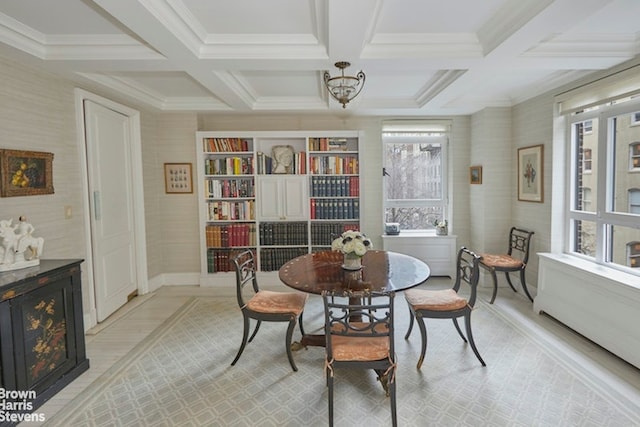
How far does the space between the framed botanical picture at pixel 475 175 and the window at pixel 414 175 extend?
0.40m

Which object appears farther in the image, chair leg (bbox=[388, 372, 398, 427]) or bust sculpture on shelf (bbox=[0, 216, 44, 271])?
bust sculpture on shelf (bbox=[0, 216, 44, 271])

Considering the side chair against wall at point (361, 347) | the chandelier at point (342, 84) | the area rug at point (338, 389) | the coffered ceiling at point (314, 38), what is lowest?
the area rug at point (338, 389)

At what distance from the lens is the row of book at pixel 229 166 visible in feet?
15.8

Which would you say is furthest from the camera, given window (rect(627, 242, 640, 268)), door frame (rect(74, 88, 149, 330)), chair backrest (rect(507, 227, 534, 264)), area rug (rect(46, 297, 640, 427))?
chair backrest (rect(507, 227, 534, 264))

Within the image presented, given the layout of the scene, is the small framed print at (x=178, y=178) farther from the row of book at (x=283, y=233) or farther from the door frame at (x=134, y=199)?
the row of book at (x=283, y=233)

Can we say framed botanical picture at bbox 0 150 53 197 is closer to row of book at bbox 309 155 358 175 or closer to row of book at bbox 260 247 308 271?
row of book at bbox 260 247 308 271

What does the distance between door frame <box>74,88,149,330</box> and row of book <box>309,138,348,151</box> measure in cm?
230

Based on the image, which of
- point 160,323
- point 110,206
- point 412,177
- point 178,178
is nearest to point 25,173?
point 110,206

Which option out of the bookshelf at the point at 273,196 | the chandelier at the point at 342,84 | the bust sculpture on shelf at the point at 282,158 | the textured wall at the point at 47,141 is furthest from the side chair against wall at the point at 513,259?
the textured wall at the point at 47,141

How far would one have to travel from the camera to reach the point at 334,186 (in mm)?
4852

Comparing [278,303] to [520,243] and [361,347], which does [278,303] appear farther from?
[520,243]

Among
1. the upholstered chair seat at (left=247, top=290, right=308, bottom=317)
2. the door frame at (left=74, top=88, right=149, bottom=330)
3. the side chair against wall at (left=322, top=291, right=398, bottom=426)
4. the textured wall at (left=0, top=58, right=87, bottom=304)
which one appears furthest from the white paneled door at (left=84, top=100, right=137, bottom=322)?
the side chair against wall at (left=322, top=291, right=398, bottom=426)

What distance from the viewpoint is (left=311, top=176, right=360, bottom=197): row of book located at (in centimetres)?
484

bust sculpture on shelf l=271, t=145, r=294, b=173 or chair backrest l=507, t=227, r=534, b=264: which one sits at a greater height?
bust sculpture on shelf l=271, t=145, r=294, b=173
